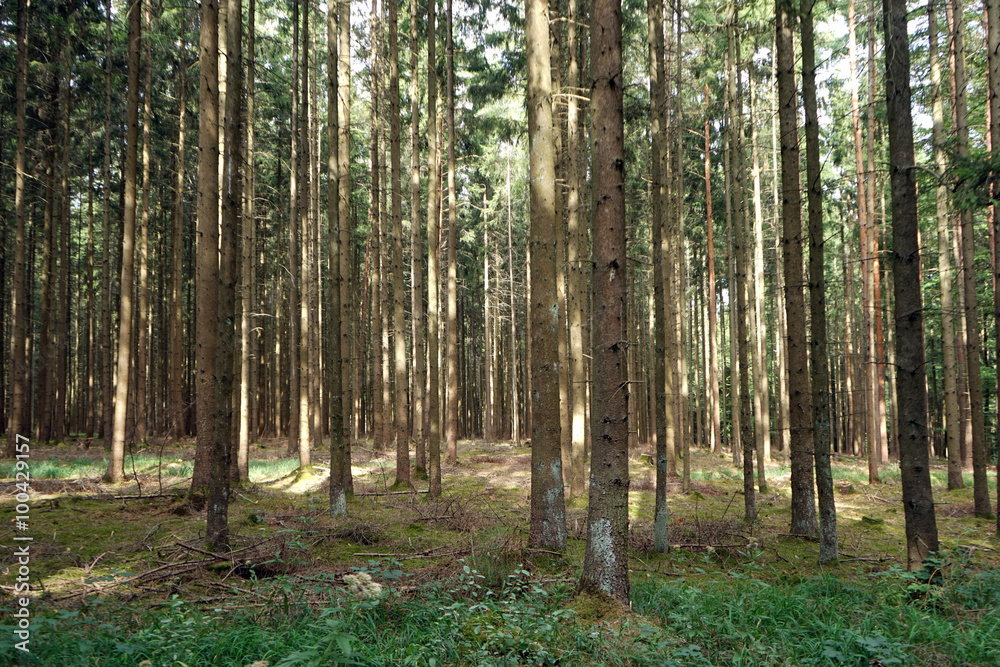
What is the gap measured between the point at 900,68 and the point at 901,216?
5.59 feet

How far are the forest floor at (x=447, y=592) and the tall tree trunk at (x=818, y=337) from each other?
0.69 m

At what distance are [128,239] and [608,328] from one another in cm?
1078

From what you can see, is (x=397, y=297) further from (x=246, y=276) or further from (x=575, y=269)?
(x=575, y=269)

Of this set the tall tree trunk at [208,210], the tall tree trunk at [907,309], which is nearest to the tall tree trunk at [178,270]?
the tall tree trunk at [208,210]

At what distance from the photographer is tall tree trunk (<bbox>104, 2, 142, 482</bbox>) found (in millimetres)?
10828

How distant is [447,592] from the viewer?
17.3 ft

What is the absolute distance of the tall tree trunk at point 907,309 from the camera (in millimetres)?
6059

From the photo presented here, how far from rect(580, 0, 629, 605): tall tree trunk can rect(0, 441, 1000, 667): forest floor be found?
0.48 m

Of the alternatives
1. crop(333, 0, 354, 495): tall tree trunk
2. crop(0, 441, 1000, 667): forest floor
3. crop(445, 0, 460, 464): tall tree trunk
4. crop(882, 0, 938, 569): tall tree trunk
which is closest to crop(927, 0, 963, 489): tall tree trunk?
crop(0, 441, 1000, 667): forest floor

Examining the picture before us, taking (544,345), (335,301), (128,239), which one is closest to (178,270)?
(128,239)

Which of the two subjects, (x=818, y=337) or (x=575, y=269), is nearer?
(x=818, y=337)

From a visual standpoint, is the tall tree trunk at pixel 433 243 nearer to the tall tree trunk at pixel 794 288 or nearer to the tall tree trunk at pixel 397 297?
the tall tree trunk at pixel 397 297

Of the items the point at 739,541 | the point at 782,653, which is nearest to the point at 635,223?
the point at 739,541

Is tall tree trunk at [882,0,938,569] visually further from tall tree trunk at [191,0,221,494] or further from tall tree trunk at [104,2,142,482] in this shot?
tall tree trunk at [104,2,142,482]
